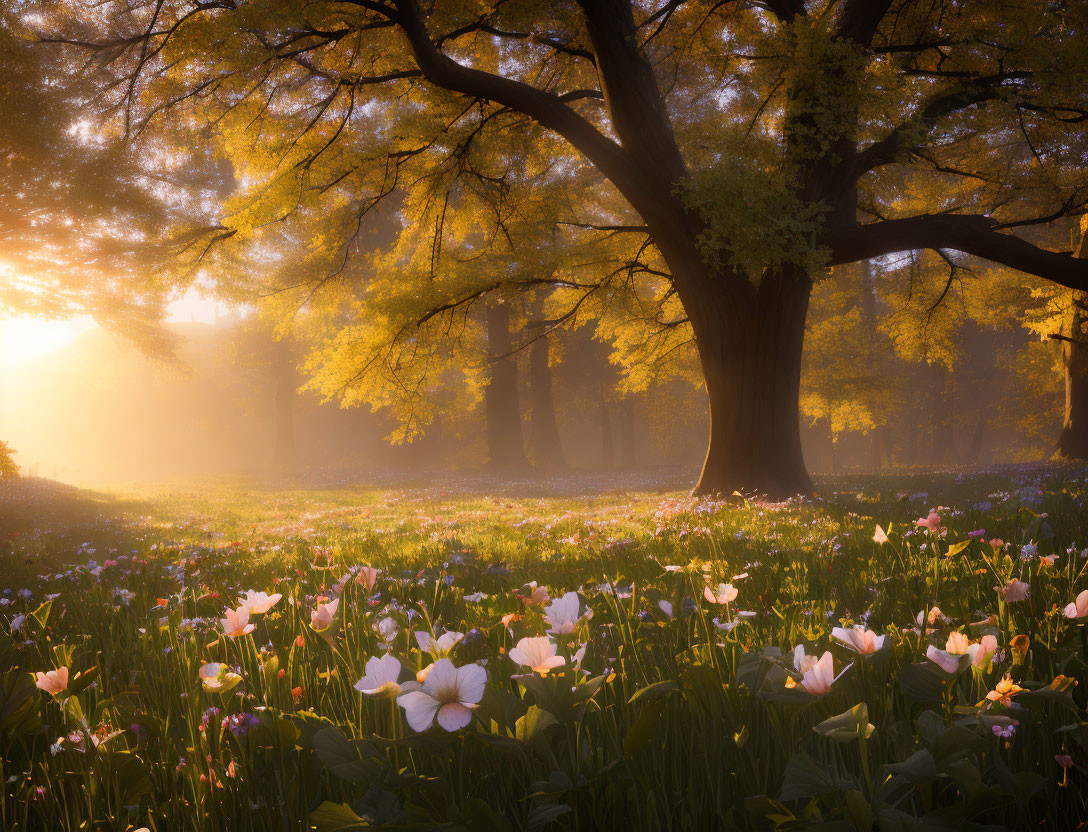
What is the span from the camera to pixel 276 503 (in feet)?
56.3

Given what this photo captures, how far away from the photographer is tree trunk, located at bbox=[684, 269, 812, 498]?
10.7 meters

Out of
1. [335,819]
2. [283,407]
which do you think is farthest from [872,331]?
[335,819]

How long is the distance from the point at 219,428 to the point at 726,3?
206 ft

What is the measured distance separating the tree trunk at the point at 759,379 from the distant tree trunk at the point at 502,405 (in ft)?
62.1

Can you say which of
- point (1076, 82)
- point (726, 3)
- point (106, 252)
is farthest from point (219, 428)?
point (1076, 82)

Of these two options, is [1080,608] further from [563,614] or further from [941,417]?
[941,417]

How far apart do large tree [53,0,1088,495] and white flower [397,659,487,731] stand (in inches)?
345

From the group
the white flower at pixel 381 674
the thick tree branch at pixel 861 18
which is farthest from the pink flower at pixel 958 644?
the thick tree branch at pixel 861 18

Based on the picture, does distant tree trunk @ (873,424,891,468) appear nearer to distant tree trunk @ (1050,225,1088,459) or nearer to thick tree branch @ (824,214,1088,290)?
distant tree trunk @ (1050,225,1088,459)

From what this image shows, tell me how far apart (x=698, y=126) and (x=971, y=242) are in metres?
5.84

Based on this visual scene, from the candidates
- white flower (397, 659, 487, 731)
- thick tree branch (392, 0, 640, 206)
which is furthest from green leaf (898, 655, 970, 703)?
thick tree branch (392, 0, 640, 206)

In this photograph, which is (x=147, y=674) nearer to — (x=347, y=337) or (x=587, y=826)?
(x=587, y=826)

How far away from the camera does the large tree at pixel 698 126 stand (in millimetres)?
8836

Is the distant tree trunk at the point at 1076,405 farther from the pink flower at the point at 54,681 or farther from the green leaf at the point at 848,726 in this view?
the pink flower at the point at 54,681
